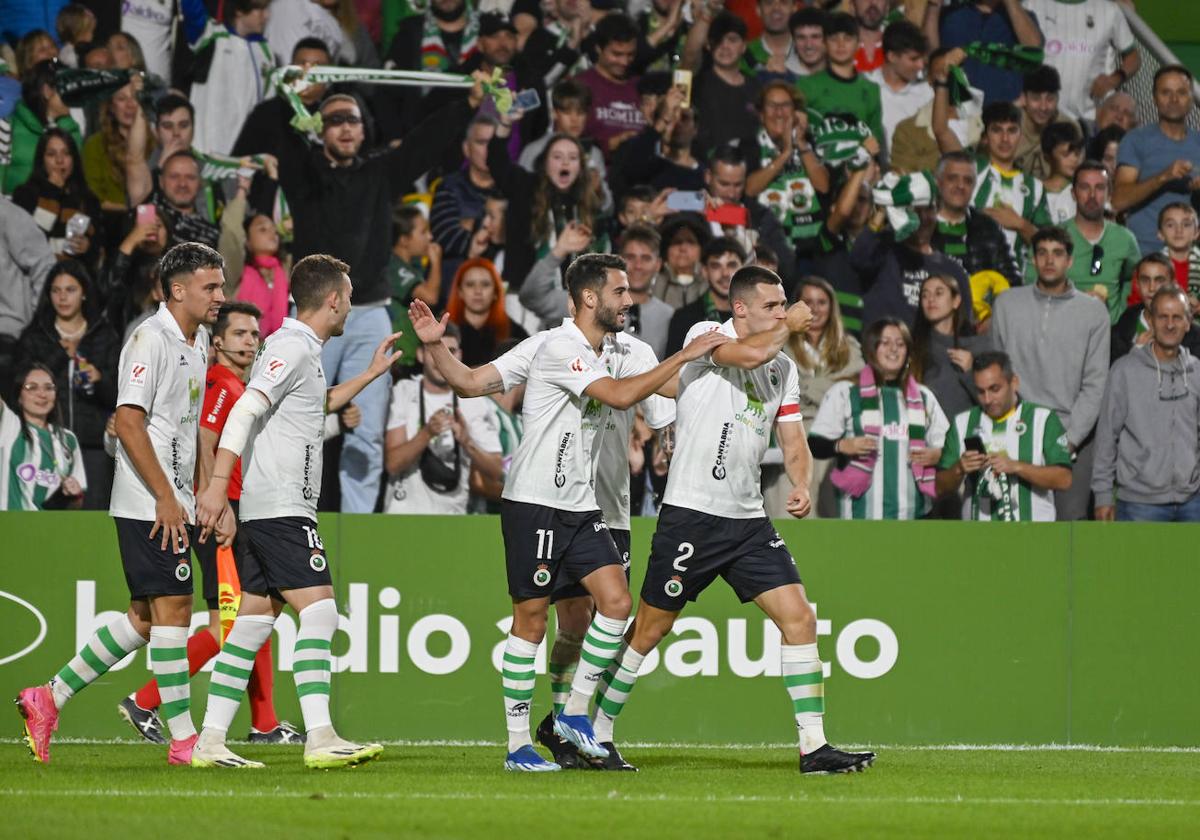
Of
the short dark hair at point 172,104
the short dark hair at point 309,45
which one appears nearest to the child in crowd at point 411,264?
the short dark hair at point 309,45

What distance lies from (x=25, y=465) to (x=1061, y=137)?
891 centimetres

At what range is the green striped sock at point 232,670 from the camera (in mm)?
7840

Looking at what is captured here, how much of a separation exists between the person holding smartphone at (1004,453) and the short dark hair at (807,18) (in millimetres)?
3984

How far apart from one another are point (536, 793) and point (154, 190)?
7109mm

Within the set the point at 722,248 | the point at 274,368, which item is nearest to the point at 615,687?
the point at 274,368

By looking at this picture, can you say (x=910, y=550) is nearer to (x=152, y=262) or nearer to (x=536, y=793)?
(x=536, y=793)

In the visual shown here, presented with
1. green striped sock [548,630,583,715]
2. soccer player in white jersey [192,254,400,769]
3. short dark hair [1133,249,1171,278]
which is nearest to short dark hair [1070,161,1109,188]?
short dark hair [1133,249,1171,278]

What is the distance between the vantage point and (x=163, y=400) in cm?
807

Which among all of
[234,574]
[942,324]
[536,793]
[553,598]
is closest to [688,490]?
[553,598]

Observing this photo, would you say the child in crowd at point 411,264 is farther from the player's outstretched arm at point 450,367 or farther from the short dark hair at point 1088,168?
the short dark hair at point 1088,168

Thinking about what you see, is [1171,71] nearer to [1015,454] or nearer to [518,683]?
[1015,454]

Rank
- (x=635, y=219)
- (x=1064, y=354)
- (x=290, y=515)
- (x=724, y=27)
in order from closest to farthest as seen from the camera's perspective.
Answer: (x=290, y=515)
(x=1064, y=354)
(x=635, y=219)
(x=724, y=27)

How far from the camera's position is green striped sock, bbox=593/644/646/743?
325 inches

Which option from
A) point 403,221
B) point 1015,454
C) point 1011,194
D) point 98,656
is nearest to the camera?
point 98,656
